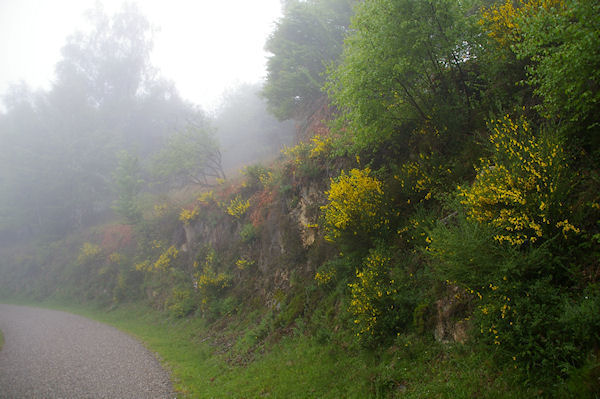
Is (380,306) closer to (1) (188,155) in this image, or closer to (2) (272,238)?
(2) (272,238)

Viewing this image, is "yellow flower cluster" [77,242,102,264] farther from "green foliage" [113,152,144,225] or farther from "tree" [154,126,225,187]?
"tree" [154,126,225,187]

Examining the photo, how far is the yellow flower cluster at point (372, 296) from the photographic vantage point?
19.8 ft

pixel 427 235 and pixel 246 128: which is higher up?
pixel 246 128

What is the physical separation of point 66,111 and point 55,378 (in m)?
37.7

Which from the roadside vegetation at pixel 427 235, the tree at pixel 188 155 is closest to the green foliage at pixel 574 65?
the roadside vegetation at pixel 427 235

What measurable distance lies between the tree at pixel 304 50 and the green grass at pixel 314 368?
14062 millimetres

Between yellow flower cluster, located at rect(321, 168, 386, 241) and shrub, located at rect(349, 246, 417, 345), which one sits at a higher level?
yellow flower cluster, located at rect(321, 168, 386, 241)

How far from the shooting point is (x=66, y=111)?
117ft

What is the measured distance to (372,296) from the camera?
6105mm

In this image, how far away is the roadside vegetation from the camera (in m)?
3.83

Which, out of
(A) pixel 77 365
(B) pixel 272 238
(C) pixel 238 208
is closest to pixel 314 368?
(B) pixel 272 238

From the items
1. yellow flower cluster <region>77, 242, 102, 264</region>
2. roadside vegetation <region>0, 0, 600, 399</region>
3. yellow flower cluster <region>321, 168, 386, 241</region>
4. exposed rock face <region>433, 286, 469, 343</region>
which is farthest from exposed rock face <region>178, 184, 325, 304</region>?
yellow flower cluster <region>77, 242, 102, 264</region>

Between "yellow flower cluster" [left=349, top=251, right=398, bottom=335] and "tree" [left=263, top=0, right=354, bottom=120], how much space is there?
14805 millimetres

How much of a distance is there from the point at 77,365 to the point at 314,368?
885 cm
